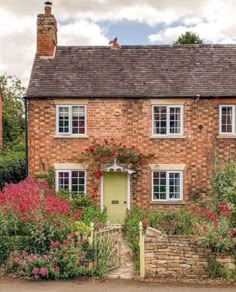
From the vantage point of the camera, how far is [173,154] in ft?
70.9

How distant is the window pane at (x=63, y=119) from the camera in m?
21.6

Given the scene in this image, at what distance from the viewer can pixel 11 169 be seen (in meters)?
27.0

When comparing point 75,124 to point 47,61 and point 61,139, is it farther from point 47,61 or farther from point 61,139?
point 47,61

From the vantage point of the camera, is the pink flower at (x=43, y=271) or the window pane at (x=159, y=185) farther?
the window pane at (x=159, y=185)

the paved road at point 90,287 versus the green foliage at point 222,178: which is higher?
the green foliage at point 222,178

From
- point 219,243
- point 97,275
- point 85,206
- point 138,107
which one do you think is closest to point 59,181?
point 85,206

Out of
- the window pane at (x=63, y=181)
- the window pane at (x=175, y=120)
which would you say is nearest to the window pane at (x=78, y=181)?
the window pane at (x=63, y=181)

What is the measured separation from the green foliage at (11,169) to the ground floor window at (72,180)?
5.01 meters

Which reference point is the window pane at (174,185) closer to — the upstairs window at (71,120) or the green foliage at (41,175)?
the upstairs window at (71,120)

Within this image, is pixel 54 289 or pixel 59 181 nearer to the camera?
pixel 54 289

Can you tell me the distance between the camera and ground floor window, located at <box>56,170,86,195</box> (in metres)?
Result: 21.5

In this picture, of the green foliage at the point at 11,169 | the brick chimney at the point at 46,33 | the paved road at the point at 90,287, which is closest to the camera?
the paved road at the point at 90,287

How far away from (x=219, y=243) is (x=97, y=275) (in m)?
3.49

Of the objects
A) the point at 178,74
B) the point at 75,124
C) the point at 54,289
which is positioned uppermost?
the point at 178,74
